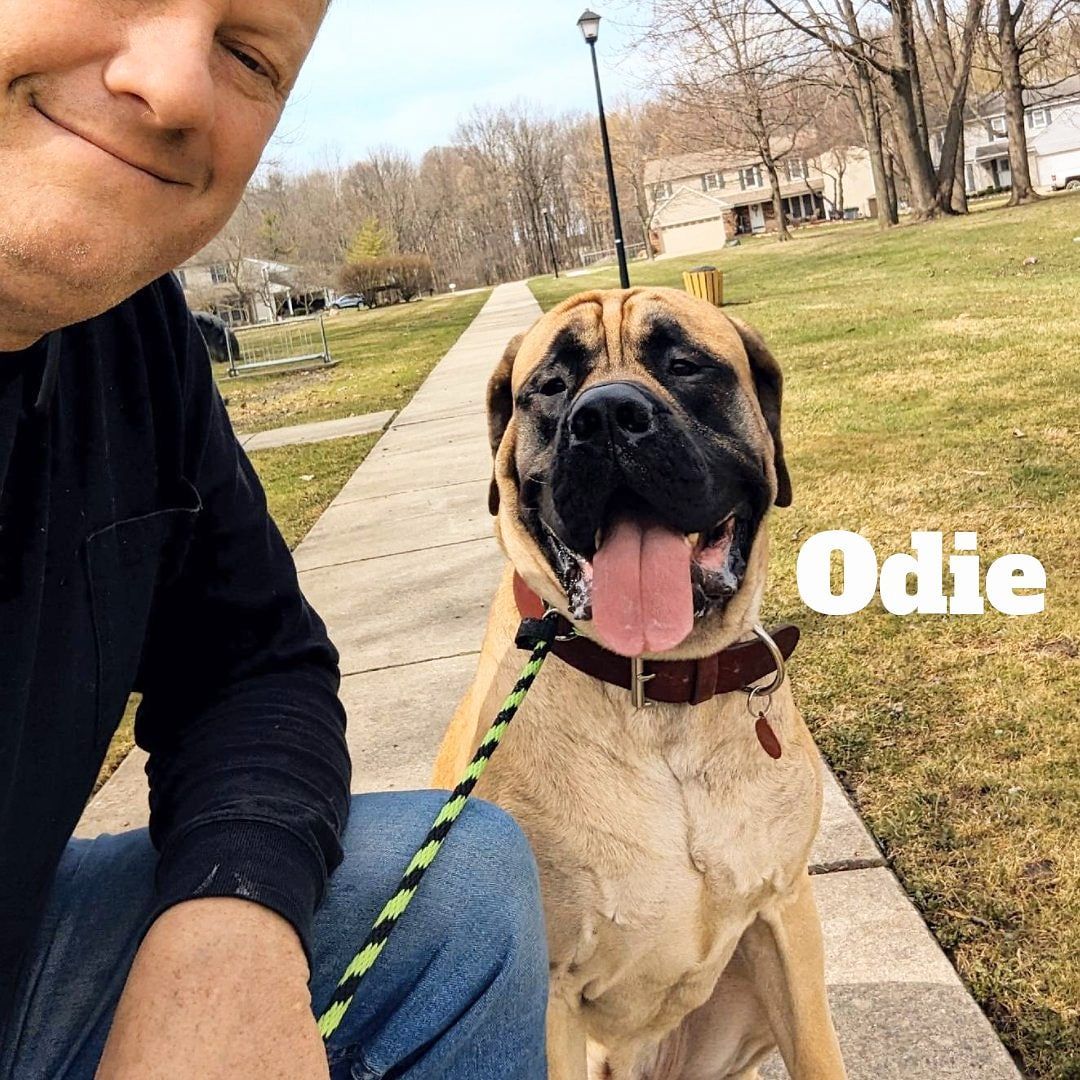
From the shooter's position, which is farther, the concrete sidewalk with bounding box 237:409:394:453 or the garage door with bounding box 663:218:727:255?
the garage door with bounding box 663:218:727:255

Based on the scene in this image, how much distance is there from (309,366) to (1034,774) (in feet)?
66.8

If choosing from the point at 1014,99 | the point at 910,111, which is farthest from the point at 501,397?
the point at 1014,99

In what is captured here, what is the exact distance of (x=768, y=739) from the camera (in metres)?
2.08

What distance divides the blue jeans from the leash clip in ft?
1.66

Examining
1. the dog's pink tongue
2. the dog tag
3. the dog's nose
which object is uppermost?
the dog's nose

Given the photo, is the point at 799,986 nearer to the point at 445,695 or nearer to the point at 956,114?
the point at 445,695

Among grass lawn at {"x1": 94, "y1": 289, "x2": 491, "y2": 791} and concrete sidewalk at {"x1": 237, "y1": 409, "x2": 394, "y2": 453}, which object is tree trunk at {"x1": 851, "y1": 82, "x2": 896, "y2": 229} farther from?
concrete sidewalk at {"x1": 237, "y1": 409, "x2": 394, "y2": 453}

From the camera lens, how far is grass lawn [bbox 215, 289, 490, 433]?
14016mm

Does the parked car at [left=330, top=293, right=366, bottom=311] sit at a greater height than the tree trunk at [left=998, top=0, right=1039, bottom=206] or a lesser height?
lesser

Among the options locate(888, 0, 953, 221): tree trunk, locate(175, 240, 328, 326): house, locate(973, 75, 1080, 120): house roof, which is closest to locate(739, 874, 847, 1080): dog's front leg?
locate(888, 0, 953, 221): tree trunk

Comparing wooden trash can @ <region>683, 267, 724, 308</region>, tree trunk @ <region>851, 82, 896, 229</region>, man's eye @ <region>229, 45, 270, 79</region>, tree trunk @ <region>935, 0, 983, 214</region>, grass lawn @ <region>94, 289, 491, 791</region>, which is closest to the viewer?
man's eye @ <region>229, 45, 270, 79</region>

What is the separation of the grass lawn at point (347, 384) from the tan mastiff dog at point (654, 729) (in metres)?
10.8

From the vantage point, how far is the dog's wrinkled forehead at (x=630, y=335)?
2.44m

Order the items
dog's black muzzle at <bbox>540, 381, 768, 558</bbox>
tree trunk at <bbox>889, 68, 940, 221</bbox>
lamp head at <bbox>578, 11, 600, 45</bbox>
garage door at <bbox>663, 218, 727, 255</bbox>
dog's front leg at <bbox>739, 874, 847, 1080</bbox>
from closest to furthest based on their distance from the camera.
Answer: dog's front leg at <bbox>739, 874, 847, 1080</bbox>
dog's black muzzle at <bbox>540, 381, 768, 558</bbox>
lamp head at <bbox>578, 11, 600, 45</bbox>
tree trunk at <bbox>889, 68, 940, 221</bbox>
garage door at <bbox>663, 218, 727, 255</bbox>
